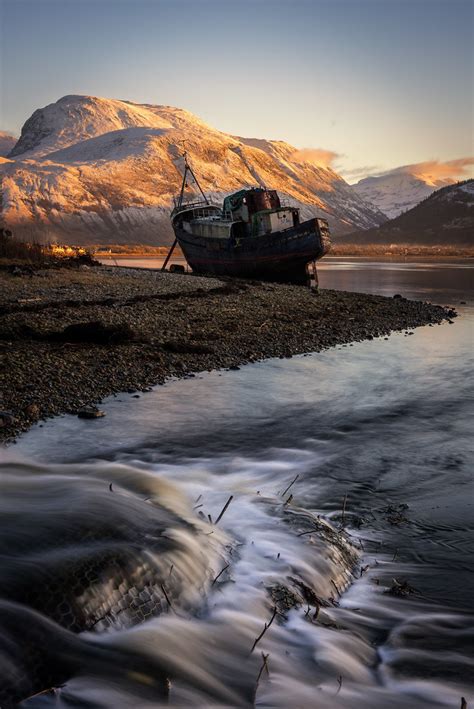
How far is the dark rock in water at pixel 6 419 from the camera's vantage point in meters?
8.33

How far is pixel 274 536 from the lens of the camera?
5664 millimetres

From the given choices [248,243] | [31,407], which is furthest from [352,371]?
[248,243]

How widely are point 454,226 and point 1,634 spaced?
174754mm

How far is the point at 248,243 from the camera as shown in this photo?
37.1 meters

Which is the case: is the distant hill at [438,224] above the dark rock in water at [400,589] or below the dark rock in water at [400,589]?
above

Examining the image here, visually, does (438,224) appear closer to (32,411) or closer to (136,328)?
(136,328)

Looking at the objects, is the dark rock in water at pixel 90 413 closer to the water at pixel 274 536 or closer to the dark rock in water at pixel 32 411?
the water at pixel 274 536

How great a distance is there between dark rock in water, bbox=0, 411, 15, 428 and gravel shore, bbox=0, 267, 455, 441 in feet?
0.07

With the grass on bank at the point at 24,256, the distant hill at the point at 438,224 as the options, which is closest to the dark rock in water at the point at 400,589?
the grass on bank at the point at 24,256

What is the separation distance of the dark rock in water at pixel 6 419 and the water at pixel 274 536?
0.42 metres

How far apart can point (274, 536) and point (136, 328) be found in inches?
409

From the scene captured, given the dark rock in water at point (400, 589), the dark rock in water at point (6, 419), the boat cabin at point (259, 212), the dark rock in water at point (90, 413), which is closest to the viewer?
the dark rock in water at point (400, 589)

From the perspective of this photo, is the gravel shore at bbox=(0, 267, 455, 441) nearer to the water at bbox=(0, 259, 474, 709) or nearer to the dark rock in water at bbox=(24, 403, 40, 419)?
the dark rock in water at bbox=(24, 403, 40, 419)

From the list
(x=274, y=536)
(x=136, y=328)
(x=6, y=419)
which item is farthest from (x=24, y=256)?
(x=274, y=536)
